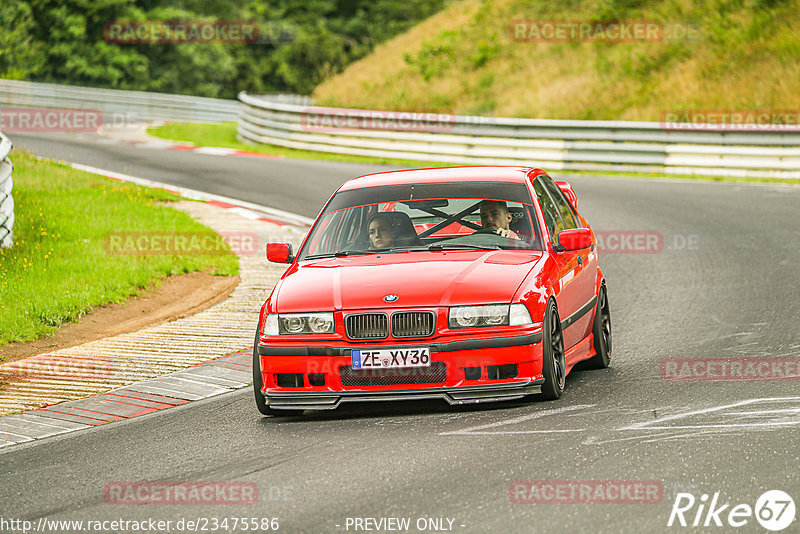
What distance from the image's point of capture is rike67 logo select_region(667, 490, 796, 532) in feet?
16.2

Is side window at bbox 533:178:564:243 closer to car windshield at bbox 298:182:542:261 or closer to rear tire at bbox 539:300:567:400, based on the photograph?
car windshield at bbox 298:182:542:261

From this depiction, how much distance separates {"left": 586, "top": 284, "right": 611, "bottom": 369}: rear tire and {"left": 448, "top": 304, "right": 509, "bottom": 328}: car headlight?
1.89 m

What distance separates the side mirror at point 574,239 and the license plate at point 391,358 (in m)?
1.61

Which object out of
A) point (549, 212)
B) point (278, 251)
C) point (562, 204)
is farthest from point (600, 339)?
point (278, 251)

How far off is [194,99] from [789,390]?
38.5 m

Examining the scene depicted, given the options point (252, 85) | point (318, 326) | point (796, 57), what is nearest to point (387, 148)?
point (796, 57)

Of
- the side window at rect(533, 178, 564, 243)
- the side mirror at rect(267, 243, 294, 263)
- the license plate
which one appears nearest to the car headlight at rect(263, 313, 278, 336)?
the license plate

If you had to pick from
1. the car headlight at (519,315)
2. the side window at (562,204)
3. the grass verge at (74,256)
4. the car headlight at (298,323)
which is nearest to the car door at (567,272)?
the side window at (562,204)

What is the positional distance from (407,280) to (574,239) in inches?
55.7

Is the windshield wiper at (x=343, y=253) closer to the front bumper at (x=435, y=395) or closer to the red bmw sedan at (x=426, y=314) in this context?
the red bmw sedan at (x=426, y=314)

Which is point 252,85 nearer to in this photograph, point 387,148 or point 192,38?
point 192,38

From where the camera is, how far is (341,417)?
290 inches

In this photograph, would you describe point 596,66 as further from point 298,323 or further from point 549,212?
point 298,323

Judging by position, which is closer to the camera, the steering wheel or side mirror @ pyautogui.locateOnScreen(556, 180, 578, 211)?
the steering wheel
